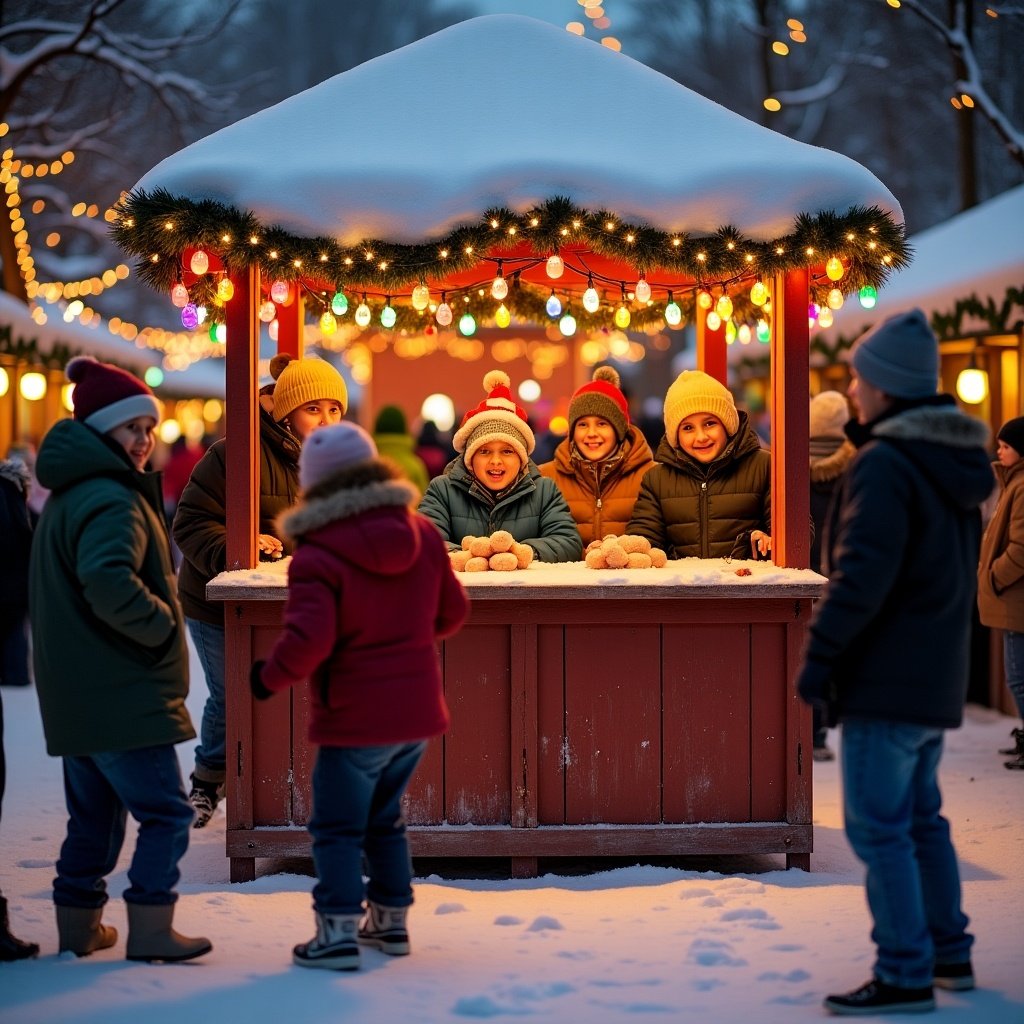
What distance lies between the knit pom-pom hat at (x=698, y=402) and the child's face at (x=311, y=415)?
1707mm

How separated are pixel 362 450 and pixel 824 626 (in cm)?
150

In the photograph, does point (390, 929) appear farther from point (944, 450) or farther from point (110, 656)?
point (944, 450)

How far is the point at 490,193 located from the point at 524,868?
2.81 metres

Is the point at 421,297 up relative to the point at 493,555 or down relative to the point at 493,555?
up

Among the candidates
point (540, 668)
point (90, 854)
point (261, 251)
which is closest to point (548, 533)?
point (540, 668)

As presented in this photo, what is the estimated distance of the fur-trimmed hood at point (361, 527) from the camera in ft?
15.1

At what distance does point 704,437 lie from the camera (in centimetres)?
765

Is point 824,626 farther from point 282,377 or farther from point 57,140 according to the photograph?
point 57,140

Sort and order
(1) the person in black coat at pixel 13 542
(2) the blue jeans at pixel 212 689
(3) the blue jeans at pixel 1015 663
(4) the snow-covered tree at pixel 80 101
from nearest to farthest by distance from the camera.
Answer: (2) the blue jeans at pixel 212 689 → (1) the person in black coat at pixel 13 542 → (3) the blue jeans at pixel 1015 663 → (4) the snow-covered tree at pixel 80 101

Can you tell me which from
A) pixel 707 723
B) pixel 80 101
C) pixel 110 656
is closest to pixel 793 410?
pixel 707 723

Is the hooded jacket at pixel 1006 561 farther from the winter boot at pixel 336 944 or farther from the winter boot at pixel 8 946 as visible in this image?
the winter boot at pixel 8 946

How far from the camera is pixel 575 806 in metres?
6.45

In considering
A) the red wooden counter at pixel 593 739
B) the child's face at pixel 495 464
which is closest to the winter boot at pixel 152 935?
the red wooden counter at pixel 593 739

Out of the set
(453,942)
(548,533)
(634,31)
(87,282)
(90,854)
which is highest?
(634,31)
